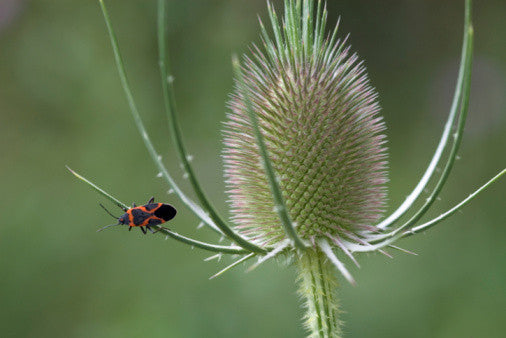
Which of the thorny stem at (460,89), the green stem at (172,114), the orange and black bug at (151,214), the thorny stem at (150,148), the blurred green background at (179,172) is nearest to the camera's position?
the green stem at (172,114)

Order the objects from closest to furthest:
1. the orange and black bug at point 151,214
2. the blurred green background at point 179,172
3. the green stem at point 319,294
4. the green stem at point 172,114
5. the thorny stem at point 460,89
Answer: the green stem at point 172,114 → the thorny stem at point 460,89 → the green stem at point 319,294 → the orange and black bug at point 151,214 → the blurred green background at point 179,172

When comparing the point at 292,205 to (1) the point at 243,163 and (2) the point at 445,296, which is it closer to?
(1) the point at 243,163

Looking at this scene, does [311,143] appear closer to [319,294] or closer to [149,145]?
[319,294]

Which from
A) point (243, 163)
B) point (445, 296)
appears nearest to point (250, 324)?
point (445, 296)

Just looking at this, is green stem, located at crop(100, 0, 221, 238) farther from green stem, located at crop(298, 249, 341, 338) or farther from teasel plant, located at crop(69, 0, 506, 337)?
green stem, located at crop(298, 249, 341, 338)

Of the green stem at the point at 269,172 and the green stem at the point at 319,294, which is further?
the green stem at the point at 319,294

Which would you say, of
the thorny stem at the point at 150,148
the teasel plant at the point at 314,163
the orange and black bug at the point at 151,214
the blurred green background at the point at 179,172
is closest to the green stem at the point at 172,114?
the thorny stem at the point at 150,148

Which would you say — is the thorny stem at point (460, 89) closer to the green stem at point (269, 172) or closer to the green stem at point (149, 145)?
the green stem at point (269, 172)

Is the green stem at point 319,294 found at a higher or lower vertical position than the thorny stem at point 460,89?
lower
